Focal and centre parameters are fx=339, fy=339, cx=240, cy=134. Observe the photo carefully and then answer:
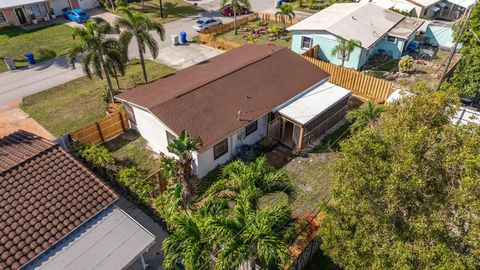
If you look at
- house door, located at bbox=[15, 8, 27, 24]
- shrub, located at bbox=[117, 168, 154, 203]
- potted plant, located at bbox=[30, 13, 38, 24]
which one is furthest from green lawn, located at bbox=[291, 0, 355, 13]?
shrub, located at bbox=[117, 168, 154, 203]

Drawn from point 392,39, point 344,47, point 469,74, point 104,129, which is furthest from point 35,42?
point 469,74

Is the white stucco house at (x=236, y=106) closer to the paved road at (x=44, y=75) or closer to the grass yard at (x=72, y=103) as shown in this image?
the grass yard at (x=72, y=103)

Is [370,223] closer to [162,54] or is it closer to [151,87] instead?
[151,87]

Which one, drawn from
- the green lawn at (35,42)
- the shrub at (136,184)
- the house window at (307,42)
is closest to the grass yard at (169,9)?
the green lawn at (35,42)

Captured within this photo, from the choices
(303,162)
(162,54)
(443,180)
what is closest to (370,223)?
(443,180)

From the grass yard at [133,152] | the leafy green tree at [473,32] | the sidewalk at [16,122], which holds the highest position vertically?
the leafy green tree at [473,32]

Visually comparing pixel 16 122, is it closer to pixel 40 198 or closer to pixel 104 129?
pixel 104 129
